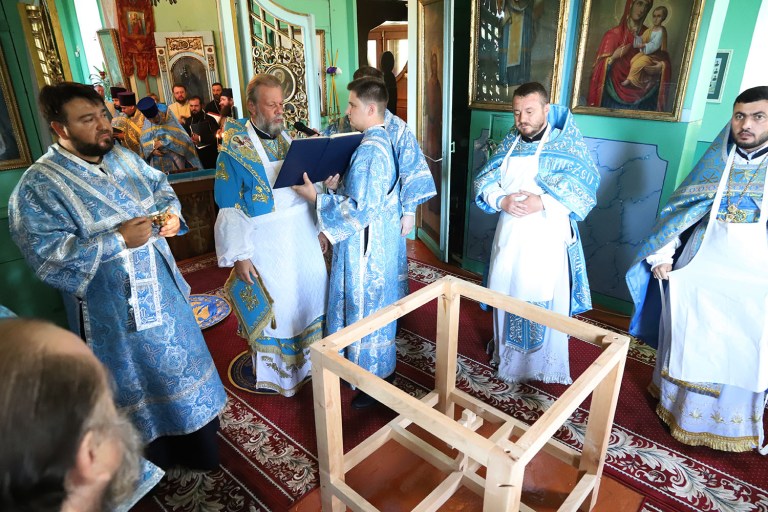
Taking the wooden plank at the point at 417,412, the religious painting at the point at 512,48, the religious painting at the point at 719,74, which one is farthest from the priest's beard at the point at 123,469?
the religious painting at the point at 719,74

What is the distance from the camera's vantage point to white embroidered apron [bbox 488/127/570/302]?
8.02 feet

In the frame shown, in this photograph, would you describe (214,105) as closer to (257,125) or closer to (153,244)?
(257,125)

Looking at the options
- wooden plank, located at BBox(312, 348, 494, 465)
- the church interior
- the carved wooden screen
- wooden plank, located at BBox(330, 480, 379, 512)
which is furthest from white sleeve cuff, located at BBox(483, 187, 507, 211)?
the carved wooden screen

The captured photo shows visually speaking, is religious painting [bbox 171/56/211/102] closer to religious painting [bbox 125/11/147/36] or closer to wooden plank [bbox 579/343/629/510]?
religious painting [bbox 125/11/147/36]

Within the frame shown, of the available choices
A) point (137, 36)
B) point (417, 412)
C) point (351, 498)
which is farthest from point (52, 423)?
point (137, 36)

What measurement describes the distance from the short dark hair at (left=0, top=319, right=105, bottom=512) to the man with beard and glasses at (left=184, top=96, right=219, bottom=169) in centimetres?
471

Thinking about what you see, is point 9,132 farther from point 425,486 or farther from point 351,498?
point 425,486

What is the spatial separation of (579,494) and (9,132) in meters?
3.07

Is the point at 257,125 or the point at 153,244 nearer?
the point at 153,244

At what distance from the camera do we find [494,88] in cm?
385

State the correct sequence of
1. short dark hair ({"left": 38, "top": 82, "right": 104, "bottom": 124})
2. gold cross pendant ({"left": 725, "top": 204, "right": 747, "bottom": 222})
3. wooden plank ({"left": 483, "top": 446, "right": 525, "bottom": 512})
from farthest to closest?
gold cross pendant ({"left": 725, "top": 204, "right": 747, "bottom": 222}), short dark hair ({"left": 38, "top": 82, "right": 104, "bottom": 124}), wooden plank ({"left": 483, "top": 446, "right": 525, "bottom": 512})

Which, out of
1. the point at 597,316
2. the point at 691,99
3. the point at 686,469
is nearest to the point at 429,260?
the point at 597,316

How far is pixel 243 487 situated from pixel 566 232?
1961 mm

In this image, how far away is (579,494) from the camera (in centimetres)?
160
